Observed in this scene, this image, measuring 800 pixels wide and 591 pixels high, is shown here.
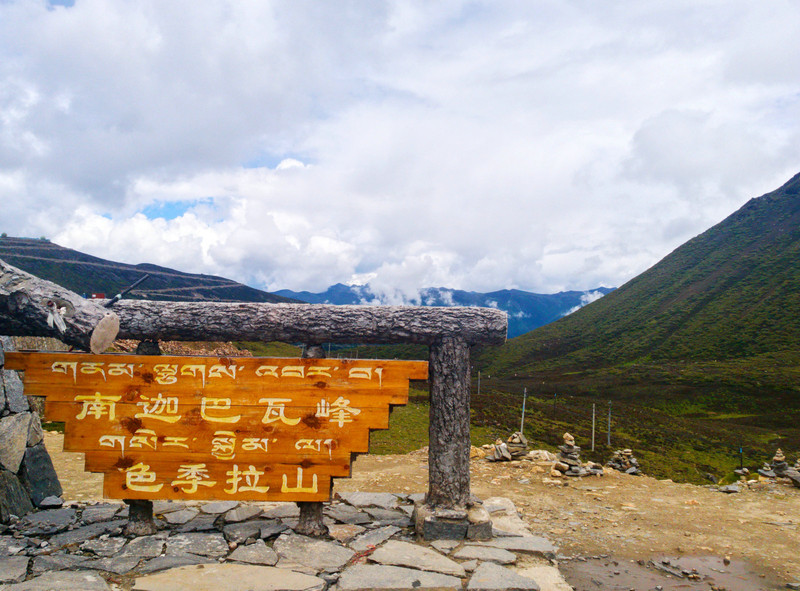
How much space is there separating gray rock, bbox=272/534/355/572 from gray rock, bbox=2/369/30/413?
464cm

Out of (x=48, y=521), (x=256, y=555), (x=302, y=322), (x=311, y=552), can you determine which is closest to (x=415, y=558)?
(x=311, y=552)

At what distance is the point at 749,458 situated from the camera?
33500mm

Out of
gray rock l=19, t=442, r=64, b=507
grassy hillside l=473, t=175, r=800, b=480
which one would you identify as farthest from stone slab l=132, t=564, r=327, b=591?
grassy hillside l=473, t=175, r=800, b=480

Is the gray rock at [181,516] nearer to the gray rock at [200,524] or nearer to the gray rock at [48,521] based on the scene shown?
the gray rock at [200,524]

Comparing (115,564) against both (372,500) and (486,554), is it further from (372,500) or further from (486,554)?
(486,554)

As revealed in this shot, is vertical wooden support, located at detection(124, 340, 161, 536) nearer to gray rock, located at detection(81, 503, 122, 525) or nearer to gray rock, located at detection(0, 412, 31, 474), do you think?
gray rock, located at detection(81, 503, 122, 525)

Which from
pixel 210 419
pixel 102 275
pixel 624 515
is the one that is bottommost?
pixel 624 515

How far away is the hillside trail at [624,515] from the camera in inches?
286

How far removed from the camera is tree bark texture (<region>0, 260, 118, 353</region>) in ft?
18.7

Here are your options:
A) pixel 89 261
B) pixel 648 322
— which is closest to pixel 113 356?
pixel 648 322

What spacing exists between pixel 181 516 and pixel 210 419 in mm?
2101

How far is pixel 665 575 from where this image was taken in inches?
269

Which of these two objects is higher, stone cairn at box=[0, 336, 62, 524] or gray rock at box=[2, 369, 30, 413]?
gray rock at box=[2, 369, 30, 413]

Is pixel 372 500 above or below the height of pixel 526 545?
below
